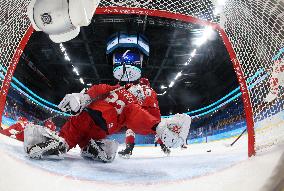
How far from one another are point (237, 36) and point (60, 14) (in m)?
0.59

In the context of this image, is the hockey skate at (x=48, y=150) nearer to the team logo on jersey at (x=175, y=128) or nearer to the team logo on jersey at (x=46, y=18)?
the team logo on jersey at (x=175, y=128)

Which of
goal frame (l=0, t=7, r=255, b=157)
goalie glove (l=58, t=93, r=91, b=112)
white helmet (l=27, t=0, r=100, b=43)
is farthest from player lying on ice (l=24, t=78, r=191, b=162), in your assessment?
white helmet (l=27, t=0, r=100, b=43)

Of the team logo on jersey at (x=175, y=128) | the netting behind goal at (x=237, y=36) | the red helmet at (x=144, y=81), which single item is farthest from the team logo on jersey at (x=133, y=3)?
the team logo on jersey at (x=175, y=128)

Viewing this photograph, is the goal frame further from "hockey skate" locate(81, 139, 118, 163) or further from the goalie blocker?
"hockey skate" locate(81, 139, 118, 163)

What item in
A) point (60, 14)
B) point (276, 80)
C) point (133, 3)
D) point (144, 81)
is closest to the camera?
point (60, 14)

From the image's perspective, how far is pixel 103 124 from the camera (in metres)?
0.80

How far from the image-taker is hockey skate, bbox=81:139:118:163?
88cm

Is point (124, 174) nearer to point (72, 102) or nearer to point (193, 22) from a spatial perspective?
point (72, 102)

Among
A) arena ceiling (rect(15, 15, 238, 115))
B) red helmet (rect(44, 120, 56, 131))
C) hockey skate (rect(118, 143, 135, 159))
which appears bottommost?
hockey skate (rect(118, 143, 135, 159))

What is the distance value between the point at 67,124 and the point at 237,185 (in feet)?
1.70

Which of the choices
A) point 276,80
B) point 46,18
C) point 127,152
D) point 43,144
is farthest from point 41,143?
point 276,80

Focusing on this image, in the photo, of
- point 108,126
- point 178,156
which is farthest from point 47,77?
point 178,156

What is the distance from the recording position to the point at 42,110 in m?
1.09

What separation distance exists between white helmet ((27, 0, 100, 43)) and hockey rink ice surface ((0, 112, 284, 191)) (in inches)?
11.5
